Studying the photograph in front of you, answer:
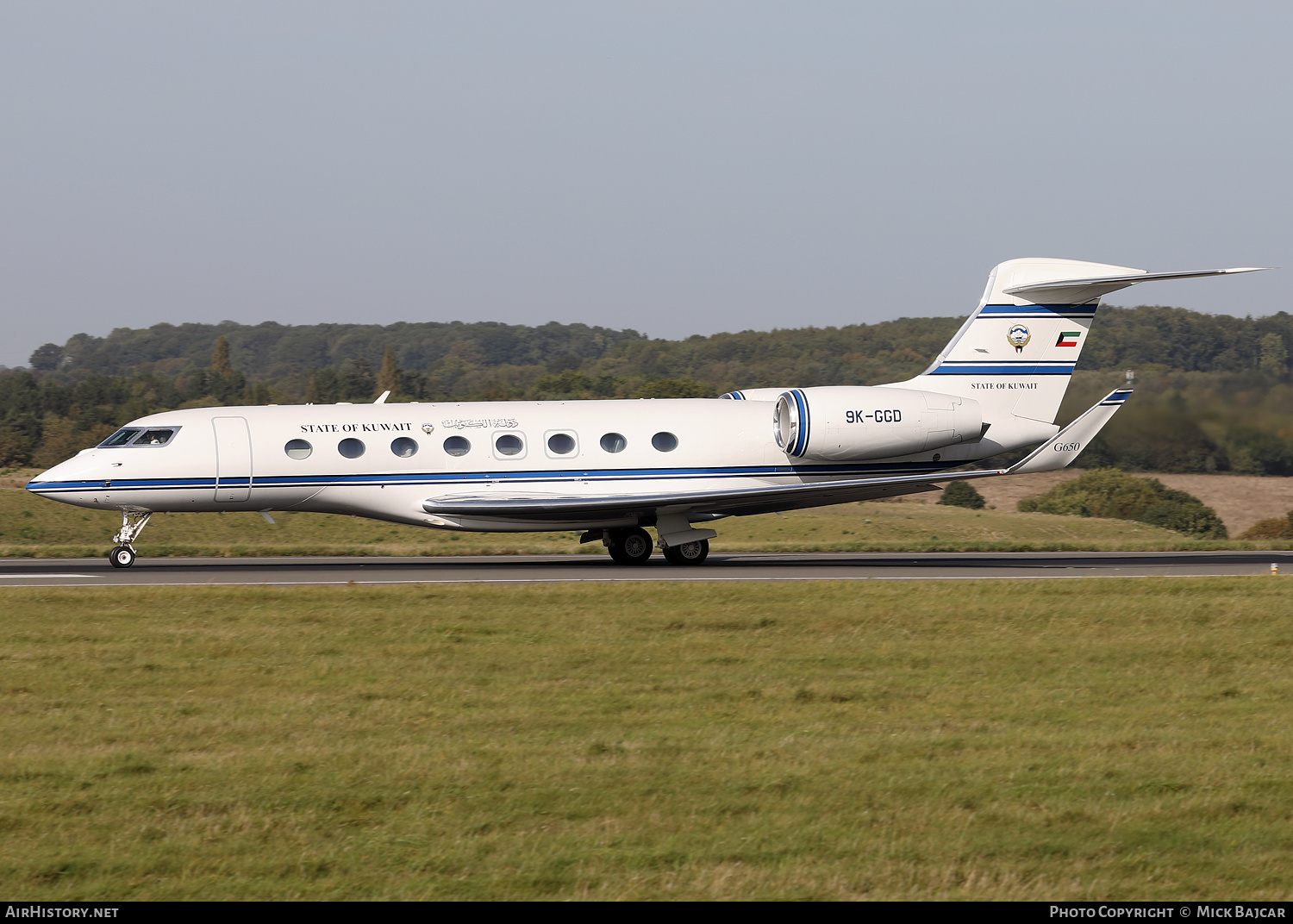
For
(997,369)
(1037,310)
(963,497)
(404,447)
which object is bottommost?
(963,497)

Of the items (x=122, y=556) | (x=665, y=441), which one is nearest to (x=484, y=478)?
(x=665, y=441)

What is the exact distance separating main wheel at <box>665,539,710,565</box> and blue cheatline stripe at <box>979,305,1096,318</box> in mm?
7339

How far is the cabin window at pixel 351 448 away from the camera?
73.9ft

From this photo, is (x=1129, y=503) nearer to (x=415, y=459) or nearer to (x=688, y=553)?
(x=688, y=553)

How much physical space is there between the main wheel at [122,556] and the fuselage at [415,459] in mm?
951

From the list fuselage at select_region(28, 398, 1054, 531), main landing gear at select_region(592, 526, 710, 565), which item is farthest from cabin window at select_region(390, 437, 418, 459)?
main landing gear at select_region(592, 526, 710, 565)

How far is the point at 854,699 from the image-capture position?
10.6m

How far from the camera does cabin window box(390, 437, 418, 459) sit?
22.6 metres

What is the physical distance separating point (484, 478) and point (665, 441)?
343 centimetres

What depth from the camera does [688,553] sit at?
23.8 m

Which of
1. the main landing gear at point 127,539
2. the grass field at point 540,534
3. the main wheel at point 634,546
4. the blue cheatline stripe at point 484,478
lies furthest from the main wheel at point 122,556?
the grass field at point 540,534

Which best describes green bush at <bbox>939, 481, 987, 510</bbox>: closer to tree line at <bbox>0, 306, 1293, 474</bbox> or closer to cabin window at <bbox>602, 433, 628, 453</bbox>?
tree line at <bbox>0, 306, 1293, 474</bbox>
